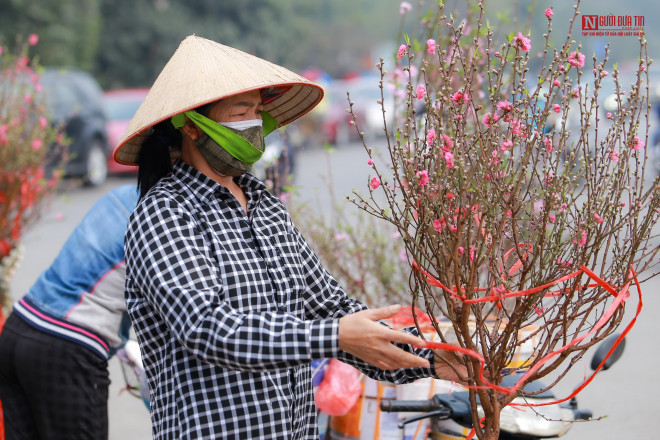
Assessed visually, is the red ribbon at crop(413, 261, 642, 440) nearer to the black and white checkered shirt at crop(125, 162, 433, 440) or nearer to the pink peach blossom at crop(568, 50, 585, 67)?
the black and white checkered shirt at crop(125, 162, 433, 440)

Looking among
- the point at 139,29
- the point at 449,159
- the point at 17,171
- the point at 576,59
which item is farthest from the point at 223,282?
the point at 139,29

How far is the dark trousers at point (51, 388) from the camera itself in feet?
8.70

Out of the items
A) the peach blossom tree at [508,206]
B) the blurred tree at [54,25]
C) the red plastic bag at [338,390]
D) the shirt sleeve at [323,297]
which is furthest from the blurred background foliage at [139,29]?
the peach blossom tree at [508,206]

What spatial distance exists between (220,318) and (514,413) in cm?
113

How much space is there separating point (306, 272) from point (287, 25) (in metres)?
26.2

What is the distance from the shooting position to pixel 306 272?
2174 mm

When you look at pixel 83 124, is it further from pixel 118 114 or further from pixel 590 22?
pixel 590 22

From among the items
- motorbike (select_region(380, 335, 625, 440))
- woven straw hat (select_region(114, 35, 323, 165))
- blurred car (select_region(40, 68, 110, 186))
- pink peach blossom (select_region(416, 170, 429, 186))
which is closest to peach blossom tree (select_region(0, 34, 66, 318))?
woven straw hat (select_region(114, 35, 323, 165))

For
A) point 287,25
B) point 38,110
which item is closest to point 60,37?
point 287,25

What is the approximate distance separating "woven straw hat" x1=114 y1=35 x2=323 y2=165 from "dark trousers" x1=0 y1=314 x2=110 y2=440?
794 mm

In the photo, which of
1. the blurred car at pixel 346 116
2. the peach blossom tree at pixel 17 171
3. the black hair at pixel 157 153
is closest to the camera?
the black hair at pixel 157 153

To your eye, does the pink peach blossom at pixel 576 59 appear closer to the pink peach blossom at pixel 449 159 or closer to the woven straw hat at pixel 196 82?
the pink peach blossom at pixel 449 159

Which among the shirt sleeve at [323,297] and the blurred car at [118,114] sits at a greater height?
the blurred car at [118,114]

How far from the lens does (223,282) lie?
6.12 feet
